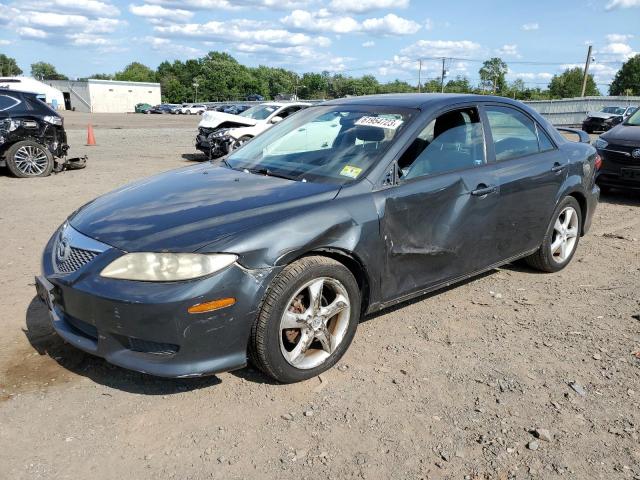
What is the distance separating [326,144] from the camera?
4.00 meters

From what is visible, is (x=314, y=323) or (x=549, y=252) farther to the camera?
(x=549, y=252)

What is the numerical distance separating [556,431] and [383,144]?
2.00m

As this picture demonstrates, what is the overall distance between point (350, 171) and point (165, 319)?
1540mm

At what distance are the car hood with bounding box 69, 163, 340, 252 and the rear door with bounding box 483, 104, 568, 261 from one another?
1.62m

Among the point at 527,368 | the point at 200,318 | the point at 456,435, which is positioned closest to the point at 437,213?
the point at 527,368

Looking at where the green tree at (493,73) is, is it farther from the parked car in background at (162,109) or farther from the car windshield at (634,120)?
the car windshield at (634,120)

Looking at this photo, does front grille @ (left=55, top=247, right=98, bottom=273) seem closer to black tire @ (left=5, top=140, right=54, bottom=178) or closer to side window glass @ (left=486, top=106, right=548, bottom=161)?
side window glass @ (left=486, top=106, right=548, bottom=161)

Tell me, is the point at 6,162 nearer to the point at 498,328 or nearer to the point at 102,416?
the point at 102,416

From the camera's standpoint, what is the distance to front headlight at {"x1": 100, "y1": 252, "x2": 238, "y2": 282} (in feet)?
8.95

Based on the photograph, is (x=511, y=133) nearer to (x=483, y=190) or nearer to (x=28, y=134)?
(x=483, y=190)

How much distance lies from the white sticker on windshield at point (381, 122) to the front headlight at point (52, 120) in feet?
28.1

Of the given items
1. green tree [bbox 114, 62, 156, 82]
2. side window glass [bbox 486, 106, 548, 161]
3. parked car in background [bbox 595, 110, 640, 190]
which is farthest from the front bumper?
green tree [bbox 114, 62, 156, 82]

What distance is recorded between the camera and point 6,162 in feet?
33.3

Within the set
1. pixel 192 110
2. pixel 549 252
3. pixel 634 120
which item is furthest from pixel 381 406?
pixel 192 110
